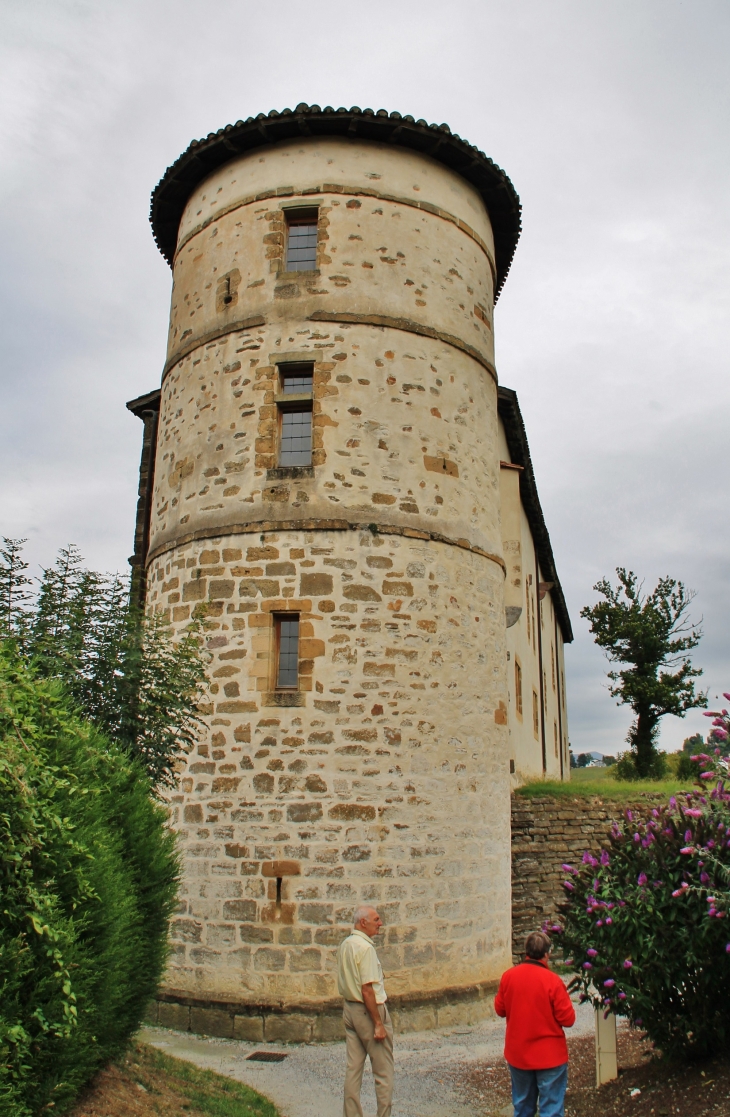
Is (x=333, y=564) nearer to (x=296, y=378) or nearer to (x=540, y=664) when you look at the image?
(x=296, y=378)

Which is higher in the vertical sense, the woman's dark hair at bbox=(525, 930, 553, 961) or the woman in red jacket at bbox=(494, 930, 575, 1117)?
the woman's dark hair at bbox=(525, 930, 553, 961)

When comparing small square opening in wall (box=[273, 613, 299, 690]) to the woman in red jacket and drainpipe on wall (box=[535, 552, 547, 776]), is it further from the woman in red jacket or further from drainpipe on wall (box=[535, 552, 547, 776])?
drainpipe on wall (box=[535, 552, 547, 776])

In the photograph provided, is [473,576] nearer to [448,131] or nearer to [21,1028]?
[448,131]

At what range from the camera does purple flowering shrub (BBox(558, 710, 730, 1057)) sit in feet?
18.6

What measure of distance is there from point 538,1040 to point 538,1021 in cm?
11

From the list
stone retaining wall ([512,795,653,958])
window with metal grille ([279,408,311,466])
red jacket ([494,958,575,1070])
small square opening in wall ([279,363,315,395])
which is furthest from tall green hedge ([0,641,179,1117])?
stone retaining wall ([512,795,653,958])

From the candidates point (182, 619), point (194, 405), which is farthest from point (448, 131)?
point (182, 619)

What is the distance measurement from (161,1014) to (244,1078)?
6.94 feet

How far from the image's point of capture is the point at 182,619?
34.5ft

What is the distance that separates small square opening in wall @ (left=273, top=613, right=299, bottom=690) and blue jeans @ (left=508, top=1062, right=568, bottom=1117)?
5022 mm

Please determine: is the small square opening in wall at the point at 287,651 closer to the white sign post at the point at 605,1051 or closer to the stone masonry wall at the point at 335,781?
the stone masonry wall at the point at 335,781

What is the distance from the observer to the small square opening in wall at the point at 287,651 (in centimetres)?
984

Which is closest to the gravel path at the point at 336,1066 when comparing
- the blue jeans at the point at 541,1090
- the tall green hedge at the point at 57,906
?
the blue jeans at the point at 541,1090

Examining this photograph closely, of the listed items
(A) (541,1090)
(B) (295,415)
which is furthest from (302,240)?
(A) (541,1090)
